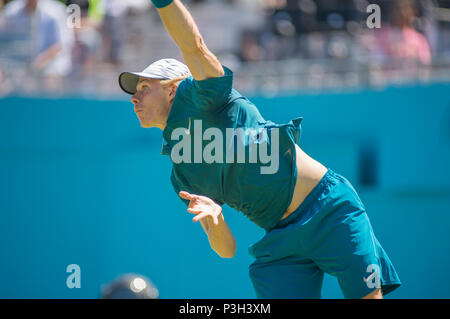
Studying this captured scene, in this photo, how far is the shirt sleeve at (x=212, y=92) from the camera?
9.14 feet

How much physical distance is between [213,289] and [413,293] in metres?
1.45

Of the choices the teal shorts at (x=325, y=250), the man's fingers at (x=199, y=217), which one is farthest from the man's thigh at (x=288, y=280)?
Answer: the man's fingers at (x=199, y=217)

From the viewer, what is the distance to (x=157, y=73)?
297 centimetres

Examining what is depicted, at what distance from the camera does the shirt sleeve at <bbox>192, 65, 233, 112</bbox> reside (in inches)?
110

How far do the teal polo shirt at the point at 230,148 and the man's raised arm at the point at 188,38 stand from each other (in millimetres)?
98

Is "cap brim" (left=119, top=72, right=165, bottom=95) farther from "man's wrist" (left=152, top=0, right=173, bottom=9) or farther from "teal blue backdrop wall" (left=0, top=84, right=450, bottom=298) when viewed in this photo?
"teal blue backdrop wall" (left=0, top=84, right=450, bottom=298)

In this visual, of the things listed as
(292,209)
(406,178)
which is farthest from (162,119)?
(406,178)

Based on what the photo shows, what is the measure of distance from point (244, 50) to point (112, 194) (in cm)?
181

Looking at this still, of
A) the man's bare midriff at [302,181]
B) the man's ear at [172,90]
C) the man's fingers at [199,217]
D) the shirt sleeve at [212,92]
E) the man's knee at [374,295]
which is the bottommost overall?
the man's knee at [374,295]

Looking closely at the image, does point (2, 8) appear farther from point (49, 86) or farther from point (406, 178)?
point (406, 178)

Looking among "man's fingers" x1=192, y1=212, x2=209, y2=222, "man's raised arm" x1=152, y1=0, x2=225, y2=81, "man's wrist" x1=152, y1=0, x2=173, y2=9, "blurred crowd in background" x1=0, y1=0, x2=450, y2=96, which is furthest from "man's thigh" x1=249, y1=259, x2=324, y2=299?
"blurred crowd in background" x1=0, y1=0, x2=450, y2=96

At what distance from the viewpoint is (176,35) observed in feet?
8.80

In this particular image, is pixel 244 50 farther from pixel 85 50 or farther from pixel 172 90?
pixel 172 90

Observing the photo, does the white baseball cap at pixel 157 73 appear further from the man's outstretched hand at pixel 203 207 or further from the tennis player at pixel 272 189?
the man's outstretched hand at pixel 203 207
